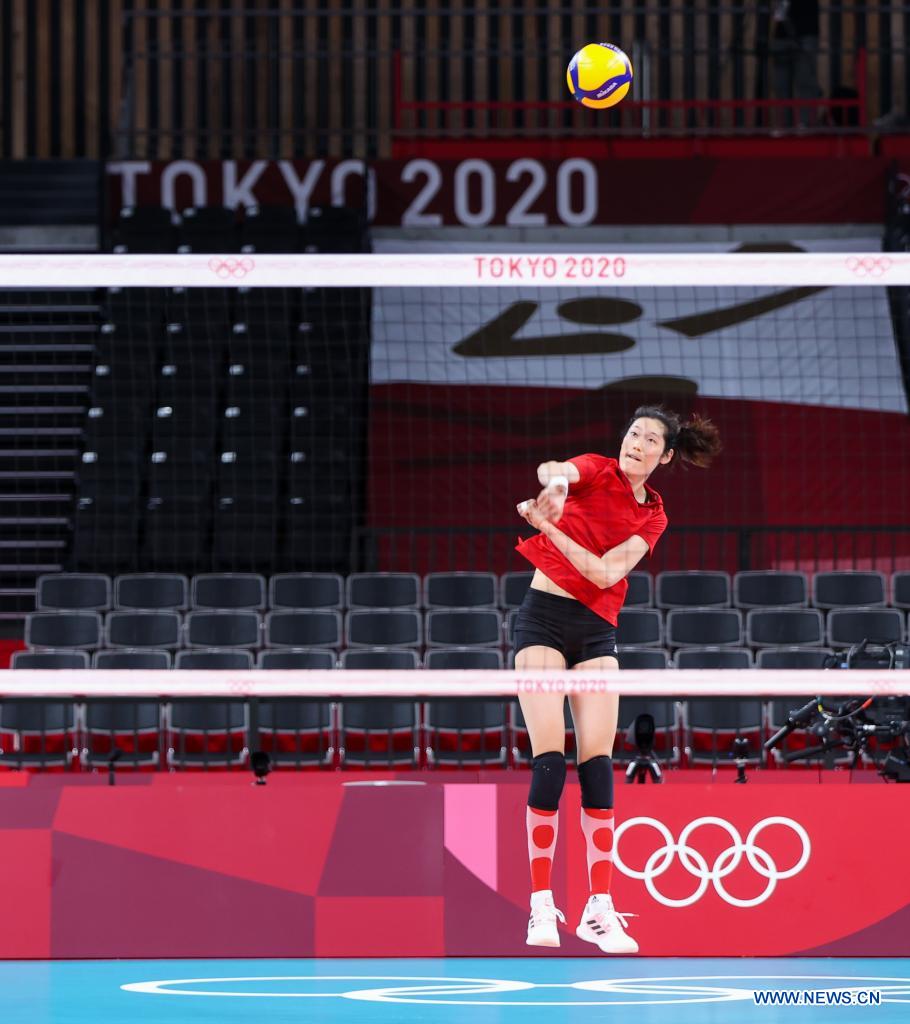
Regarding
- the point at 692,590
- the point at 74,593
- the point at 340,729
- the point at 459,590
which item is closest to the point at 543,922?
the point at 340,729

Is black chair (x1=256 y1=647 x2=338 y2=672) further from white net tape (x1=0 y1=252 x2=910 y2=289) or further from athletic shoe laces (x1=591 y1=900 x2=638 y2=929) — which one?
athletic shoe laces (x1=591 y1=900 x2=638 y2=929)

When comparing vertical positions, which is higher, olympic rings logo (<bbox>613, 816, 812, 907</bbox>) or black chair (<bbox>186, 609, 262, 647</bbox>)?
black chair (<bbox>186, 609, 262, 647</bbox>)

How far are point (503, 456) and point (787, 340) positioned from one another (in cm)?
340

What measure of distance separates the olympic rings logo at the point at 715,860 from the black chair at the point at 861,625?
380 cm

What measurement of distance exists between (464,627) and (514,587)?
0.62m

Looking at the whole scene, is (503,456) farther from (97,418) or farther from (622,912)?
(622,912)

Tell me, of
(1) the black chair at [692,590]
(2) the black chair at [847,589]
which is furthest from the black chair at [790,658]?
(2) the black chair at [847,589]

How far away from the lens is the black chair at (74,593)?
12.7 meters

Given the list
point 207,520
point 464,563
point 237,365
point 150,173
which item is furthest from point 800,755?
point 150,173

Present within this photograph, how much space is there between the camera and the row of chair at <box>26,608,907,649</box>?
39.1 ft

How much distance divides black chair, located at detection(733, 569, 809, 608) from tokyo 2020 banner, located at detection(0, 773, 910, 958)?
4.33 m

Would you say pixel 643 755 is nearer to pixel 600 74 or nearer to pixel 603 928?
pixel 603 928

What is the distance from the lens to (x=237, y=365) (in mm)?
15305

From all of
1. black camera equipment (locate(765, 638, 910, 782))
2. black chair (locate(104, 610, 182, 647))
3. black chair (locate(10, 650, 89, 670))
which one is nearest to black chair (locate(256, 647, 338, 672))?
black chair (locate(104, 610, 182, 647))
